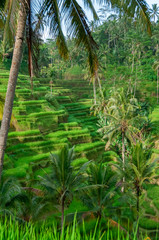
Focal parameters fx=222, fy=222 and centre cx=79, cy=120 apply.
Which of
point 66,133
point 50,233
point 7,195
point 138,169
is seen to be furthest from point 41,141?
point 50,233

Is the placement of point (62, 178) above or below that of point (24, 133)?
below

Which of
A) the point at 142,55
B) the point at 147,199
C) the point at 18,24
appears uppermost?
the point at 142,55

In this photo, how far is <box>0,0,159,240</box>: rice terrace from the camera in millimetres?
5629

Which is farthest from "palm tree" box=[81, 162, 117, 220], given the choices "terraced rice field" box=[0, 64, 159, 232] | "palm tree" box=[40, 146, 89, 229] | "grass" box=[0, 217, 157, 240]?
"grass" box=[0, 217, 157, 240]

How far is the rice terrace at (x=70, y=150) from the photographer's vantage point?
18.5 feet

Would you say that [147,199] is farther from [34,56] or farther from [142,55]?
[142,55]

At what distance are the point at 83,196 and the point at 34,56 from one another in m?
9.86

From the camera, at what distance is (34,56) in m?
6.42

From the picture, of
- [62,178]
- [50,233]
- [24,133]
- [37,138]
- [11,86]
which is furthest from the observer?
[37,138]

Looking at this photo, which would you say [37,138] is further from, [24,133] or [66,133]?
[66,133]

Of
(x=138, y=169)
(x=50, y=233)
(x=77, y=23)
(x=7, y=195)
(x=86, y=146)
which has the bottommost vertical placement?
(x=86, y=146)

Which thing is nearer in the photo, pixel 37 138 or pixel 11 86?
pixel 11 86

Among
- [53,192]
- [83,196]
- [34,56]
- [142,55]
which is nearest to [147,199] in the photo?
[83,196]

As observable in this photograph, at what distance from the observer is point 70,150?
12633 mm
